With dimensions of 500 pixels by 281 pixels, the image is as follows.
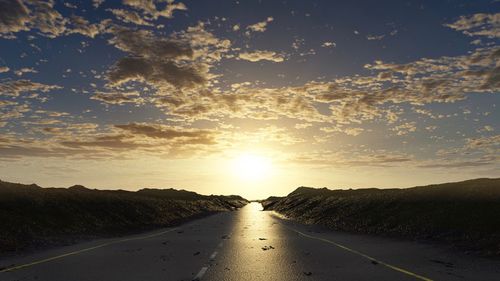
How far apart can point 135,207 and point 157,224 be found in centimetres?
603

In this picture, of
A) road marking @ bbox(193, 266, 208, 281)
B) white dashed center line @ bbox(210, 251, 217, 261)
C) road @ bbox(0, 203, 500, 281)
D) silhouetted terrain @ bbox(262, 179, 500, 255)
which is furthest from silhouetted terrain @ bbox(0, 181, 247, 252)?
silhouetted terrain @ bbox(262, 179, 500, 255)

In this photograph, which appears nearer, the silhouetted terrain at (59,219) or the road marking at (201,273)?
the road marking at (201,273)

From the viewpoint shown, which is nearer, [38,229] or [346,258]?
[346,258]

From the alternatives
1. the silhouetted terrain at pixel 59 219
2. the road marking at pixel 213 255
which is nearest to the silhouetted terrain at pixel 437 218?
the road marking at pixel 213 255

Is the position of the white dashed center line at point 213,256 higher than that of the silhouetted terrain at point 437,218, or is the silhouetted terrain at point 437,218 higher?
the silhouetted terrain at point 437,218

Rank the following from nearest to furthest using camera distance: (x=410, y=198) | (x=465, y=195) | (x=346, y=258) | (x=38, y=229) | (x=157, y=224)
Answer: (x=346, y=258) → (x=38, y=229) → (x=465, y=195) → (x=410, y=198) → (x=157, y=224)

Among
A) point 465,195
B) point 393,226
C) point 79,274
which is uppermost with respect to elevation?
point 465,195

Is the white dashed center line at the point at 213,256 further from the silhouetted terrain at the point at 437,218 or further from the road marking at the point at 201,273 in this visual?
the silhouetted terrain at the point at 437,218

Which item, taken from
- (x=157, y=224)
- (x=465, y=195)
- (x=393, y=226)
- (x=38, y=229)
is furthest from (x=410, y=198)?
(x=38, y=229)

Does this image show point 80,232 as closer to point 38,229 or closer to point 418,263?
point 38,229

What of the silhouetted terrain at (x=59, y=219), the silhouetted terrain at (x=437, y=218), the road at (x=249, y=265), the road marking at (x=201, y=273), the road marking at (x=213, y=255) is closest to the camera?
the road marking at (x=201, y=273)

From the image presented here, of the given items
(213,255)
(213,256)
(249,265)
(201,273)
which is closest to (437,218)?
(213,255)

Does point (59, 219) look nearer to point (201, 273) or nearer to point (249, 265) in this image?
point (249, 265)

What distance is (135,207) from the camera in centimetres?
5275
